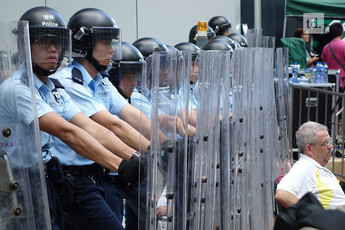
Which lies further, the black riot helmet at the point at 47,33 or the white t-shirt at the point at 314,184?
the white t-shirt at the point at 314,184

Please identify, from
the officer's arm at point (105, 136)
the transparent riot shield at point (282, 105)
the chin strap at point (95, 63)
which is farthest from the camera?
the transparent riot shield at point (282, 105)

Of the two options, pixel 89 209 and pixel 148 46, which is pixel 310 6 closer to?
pixel 148 46

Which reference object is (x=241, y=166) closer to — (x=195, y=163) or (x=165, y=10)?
(x=195, y=163)

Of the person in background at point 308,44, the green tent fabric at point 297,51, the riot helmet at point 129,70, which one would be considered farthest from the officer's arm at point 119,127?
the person in background at point 308,44

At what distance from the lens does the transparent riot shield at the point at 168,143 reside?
3.08 meters

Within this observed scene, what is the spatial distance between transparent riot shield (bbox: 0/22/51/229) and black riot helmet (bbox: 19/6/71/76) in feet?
2.81

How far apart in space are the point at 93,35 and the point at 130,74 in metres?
0.61

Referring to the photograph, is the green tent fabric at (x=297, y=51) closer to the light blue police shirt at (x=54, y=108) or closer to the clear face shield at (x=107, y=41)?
the clear face shield at (x=107, y=41)

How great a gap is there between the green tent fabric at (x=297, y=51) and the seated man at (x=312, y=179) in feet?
19.7

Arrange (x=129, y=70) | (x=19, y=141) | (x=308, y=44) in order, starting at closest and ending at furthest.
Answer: (x=19, y=141) < (x=129, y=70) < (x=308, y=44)

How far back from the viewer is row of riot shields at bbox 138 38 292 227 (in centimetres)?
314

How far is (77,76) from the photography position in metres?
3.88

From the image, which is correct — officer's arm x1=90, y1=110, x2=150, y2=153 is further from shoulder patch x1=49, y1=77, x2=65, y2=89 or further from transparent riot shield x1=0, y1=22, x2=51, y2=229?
transparent riot shield x1=0, y1=22, x2=51, y2=229

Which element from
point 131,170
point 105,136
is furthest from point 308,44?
point 131,170
